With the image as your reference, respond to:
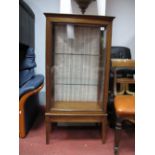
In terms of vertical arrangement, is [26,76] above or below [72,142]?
above

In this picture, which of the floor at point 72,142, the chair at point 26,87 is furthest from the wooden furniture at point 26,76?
the floor at point 72,142

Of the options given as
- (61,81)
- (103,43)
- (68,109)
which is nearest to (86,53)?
(103,43)

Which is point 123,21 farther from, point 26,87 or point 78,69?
point 26,87

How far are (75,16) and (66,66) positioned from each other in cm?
57

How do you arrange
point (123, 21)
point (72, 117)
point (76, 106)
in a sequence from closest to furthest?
point (72, 117) → point (76, 106) → point (123, 21)

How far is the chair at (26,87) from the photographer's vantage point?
1852 millimetres

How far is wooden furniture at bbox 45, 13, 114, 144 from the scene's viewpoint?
1.76 m

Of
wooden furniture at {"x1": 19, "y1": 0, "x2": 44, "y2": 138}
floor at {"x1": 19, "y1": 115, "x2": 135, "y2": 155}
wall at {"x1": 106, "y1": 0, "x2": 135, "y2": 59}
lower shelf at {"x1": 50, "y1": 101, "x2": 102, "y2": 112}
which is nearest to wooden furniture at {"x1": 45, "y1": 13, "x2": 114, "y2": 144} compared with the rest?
lower shelf at {"x1": 50, "y1": 101, "x2": 102, "y2": 112}

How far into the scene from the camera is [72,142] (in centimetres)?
186

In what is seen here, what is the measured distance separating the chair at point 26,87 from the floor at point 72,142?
0.15m

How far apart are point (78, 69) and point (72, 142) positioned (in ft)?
2.60

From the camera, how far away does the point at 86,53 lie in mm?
2062

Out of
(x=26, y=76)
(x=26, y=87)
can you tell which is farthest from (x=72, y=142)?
(x=26, y=76)
